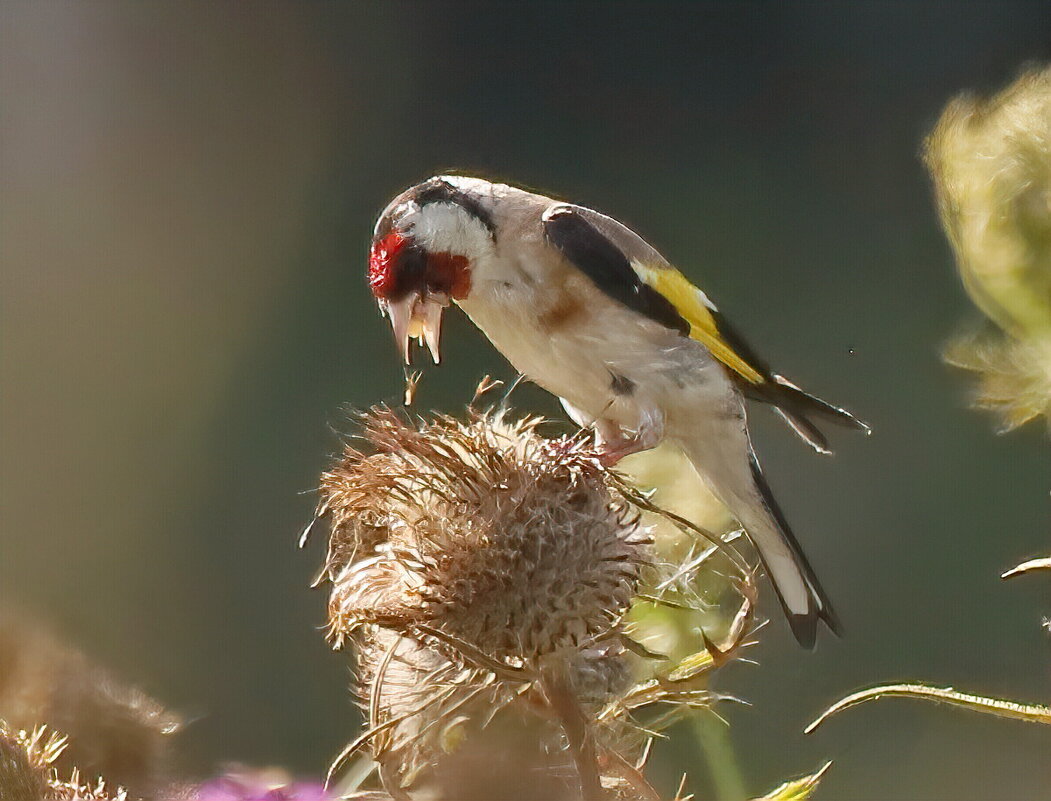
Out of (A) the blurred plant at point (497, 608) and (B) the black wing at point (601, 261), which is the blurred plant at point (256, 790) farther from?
(B) the black wing at point (601, 261)

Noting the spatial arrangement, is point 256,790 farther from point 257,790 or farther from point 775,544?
point 775,544

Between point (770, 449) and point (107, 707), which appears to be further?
point (770, 449)

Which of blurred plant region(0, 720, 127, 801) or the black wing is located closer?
blurred plant region(0, 720, 127, 801)

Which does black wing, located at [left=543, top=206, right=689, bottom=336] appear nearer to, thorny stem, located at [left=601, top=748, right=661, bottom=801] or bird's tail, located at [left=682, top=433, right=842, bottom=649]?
bird's tail, located at [left=682, top=433, right=842, bottom=649]

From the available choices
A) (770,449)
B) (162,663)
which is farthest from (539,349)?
(162,663)

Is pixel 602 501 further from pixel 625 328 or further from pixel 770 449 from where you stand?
pixel 770 449

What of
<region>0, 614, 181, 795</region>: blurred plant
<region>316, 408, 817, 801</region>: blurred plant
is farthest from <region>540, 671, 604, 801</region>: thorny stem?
<region>0, 614, 181, 795</region>: blurred plant

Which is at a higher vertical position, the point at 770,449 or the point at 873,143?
the point at 873,143
